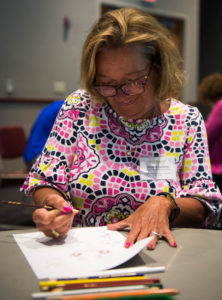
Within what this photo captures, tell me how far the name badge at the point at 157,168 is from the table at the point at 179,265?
26 centimetres

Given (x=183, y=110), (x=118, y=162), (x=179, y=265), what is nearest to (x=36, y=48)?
(x=183, y=110)

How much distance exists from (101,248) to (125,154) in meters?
0.46

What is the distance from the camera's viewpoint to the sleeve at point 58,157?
3.99 feet

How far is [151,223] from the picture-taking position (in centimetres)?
103

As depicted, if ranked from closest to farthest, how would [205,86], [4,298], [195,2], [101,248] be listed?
[4,298] → [101,248] → [205,86] → [195,2]

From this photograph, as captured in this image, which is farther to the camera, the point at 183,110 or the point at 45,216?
the point at 183,110

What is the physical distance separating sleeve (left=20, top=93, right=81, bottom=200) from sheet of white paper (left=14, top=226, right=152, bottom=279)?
0.76 ft

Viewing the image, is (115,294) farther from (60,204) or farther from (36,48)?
(36,48)

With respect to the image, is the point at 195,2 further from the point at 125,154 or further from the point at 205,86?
the point at 125,154

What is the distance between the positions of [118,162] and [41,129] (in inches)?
51.4

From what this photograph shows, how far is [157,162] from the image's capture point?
50.6 inches

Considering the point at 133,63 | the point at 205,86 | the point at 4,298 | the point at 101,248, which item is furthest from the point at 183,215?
the point at 205,86

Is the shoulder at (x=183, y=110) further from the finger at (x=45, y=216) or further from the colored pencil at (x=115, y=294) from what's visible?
the colored pencil at (x=115, y=294)

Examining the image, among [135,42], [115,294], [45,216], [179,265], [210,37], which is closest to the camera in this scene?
[115,294]
